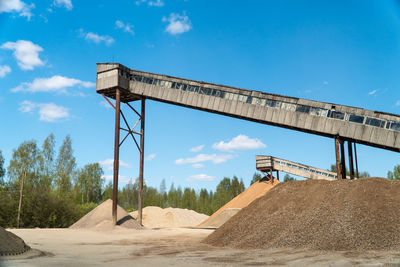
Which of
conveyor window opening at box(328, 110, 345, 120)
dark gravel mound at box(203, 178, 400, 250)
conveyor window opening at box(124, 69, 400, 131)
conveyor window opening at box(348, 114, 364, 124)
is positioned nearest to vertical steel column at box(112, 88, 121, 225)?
conveyor window opening at box(124, 69, 400, 131)

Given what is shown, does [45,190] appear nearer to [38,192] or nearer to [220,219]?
[38,192]

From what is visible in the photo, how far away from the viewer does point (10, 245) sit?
32.8 feet

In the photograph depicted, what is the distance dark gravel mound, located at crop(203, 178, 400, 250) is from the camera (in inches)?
Answer: 403

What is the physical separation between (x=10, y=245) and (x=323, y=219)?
10.8 meters

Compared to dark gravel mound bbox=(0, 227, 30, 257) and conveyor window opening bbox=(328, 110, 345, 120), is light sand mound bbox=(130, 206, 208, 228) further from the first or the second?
dark gravel mound bbox=(0, 227, 30, 257)

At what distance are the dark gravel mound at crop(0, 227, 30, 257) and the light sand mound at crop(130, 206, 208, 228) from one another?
35782 millimetres

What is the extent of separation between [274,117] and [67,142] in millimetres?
35320

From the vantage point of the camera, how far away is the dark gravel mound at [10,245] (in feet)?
31.1

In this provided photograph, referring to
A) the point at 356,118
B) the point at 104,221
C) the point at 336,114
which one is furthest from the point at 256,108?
the point at 104,221

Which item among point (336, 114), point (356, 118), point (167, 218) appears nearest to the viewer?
point (356, 118)

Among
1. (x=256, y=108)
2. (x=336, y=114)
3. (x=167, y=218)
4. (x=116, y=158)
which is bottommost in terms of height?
(x=167, y=218)

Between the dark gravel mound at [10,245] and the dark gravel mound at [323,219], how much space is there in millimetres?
7315

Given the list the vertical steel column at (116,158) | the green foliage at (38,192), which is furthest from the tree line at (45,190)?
the vertical steel column at (116,158)

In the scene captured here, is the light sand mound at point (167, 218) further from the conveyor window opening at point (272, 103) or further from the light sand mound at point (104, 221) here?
the conveyor window opening at point (272, 103)
